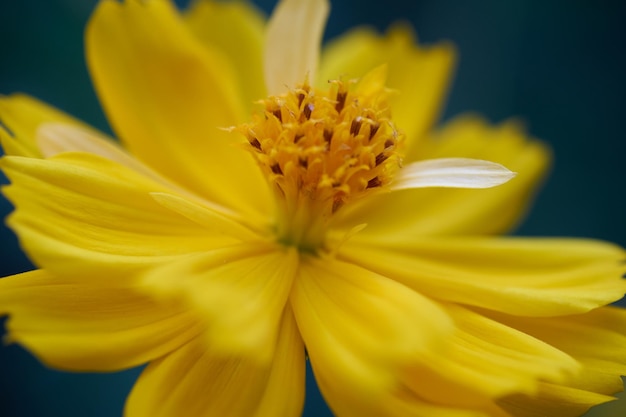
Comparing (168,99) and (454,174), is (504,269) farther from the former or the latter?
(168,99)

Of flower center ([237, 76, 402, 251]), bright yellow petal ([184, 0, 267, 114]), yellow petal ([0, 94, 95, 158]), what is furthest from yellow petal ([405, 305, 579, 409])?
bright yellow petal ([184, 0, 267, 114])

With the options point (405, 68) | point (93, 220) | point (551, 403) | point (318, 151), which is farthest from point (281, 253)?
point (405, 68)

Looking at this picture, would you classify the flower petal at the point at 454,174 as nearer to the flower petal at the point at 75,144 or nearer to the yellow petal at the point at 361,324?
the yellow petal at the point at 361,324

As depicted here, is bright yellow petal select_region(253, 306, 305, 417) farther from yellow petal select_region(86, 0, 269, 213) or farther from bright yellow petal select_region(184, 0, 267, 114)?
bright yellow petal select_region(184, 0, 267, 114)

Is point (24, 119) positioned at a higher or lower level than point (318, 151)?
lower

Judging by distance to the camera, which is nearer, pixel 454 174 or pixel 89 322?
→ pixel 89 322

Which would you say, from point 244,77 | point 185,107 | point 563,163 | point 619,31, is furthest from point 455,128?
point 619,31

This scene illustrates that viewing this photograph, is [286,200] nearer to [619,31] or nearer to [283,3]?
[283,3]
